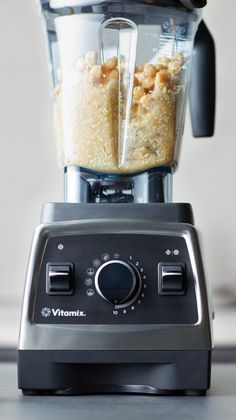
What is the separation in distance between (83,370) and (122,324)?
7 centimetres

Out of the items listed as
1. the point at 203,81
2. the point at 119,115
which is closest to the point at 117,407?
the point at 119,115

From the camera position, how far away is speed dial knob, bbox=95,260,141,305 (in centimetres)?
89

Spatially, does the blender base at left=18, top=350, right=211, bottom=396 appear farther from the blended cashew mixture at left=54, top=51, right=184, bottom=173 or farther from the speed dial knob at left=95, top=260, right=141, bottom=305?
the blended cashew mixture at left=54, top=51, right=184, bottom=173

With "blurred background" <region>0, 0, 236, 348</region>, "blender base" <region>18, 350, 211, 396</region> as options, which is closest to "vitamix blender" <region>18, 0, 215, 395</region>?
"blender base" <region>18, 350, 211, 396</region>

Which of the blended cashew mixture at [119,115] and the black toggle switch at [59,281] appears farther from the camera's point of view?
the blended cashew mixture at [119,115]

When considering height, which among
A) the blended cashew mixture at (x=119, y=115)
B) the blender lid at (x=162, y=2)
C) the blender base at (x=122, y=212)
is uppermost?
the blender lid at (x=162, y=2)

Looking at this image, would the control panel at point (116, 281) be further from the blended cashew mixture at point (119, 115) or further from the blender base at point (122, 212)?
the blended cashew mixture at point (119, 115)

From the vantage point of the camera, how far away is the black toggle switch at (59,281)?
0.89 m

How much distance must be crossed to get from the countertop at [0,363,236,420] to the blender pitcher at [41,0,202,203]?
0.25 metres

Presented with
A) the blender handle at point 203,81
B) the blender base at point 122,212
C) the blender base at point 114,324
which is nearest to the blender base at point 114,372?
the blender base at point 114,324

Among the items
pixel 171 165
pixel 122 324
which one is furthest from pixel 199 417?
pixel 171 165

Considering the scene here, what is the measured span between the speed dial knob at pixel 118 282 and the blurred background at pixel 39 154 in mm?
452

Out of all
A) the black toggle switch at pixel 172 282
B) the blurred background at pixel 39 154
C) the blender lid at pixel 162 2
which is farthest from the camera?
the blurred background at pixel 39 154

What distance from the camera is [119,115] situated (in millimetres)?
1022
